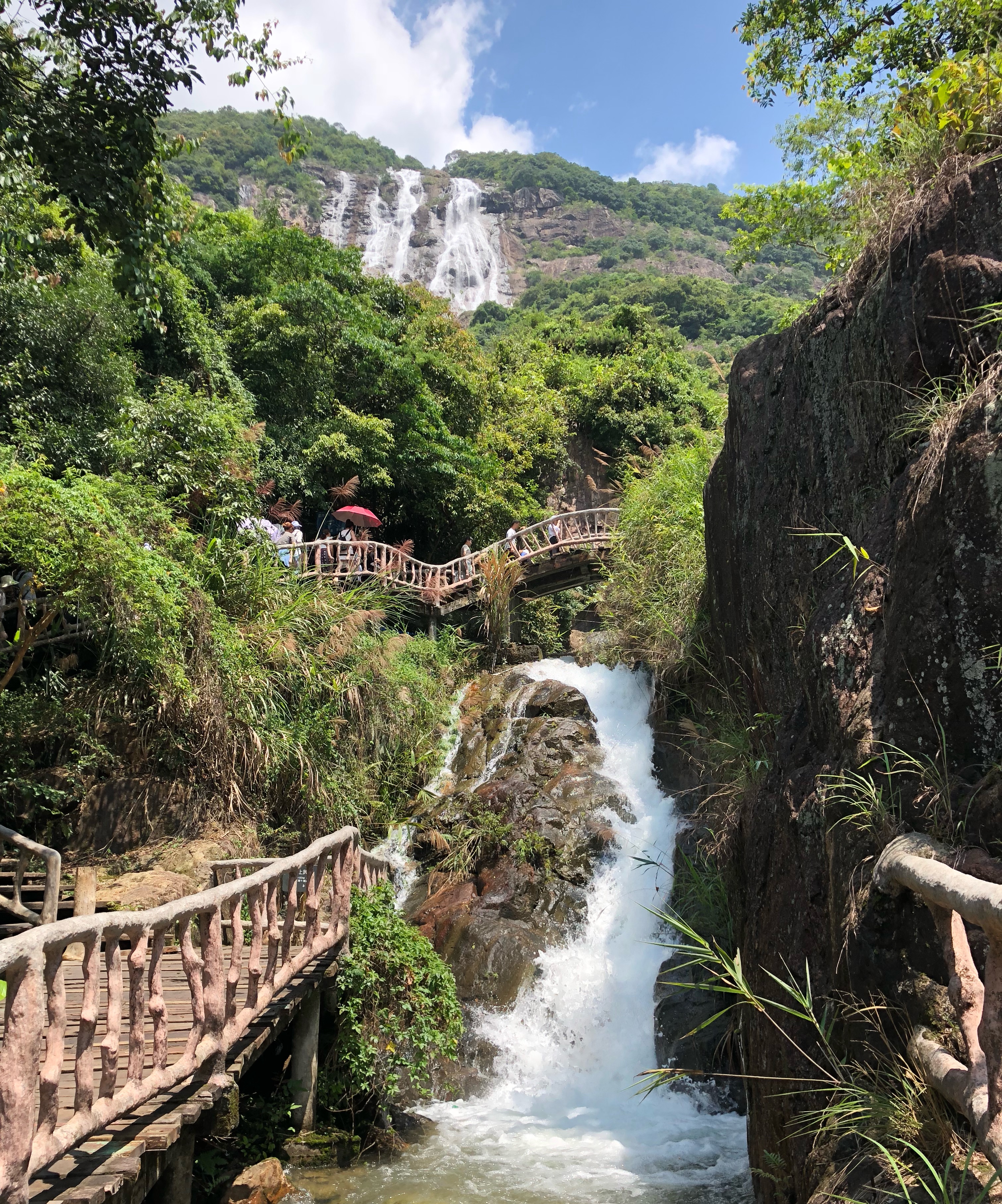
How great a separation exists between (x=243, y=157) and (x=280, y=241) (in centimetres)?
8299

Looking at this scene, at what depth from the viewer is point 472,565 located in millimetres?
18922

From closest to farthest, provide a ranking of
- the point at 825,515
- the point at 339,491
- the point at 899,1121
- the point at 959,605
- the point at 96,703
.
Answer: the point at 899,1121
the point at 959,605
the point at 825,515
the point at 96,703
the point at 339,491

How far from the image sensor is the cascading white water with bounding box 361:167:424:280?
253 feet

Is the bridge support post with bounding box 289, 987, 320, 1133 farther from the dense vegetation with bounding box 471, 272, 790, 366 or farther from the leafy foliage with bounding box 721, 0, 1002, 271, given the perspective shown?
the dense vegetation with bounding box 471, 272, 790, 366

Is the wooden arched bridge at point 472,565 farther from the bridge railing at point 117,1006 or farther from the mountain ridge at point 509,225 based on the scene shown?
the mountain ridge at point 509,225

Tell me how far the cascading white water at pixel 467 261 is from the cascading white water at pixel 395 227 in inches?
139

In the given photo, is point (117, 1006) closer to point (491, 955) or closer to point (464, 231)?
point (491, 955)

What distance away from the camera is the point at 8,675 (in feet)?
24.1

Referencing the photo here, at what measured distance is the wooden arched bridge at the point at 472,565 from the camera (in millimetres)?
16297

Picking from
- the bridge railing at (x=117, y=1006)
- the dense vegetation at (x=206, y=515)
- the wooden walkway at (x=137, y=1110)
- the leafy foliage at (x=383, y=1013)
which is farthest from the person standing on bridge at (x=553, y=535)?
the wooden walkway at (x=137, y=1110)

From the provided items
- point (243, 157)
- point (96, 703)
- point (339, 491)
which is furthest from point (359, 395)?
point (243, 157)

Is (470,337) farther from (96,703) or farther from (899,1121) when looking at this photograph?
(899,1121)

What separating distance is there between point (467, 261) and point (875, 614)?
82899mm

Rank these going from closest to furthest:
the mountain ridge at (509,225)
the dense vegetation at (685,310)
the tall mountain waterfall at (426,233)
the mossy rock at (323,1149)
A: the mossy rock at (323,1149) → the dense vegetation at (685,310) → the mountain ridge at (509,225) → the tall mountain waterfall at (426,233)
